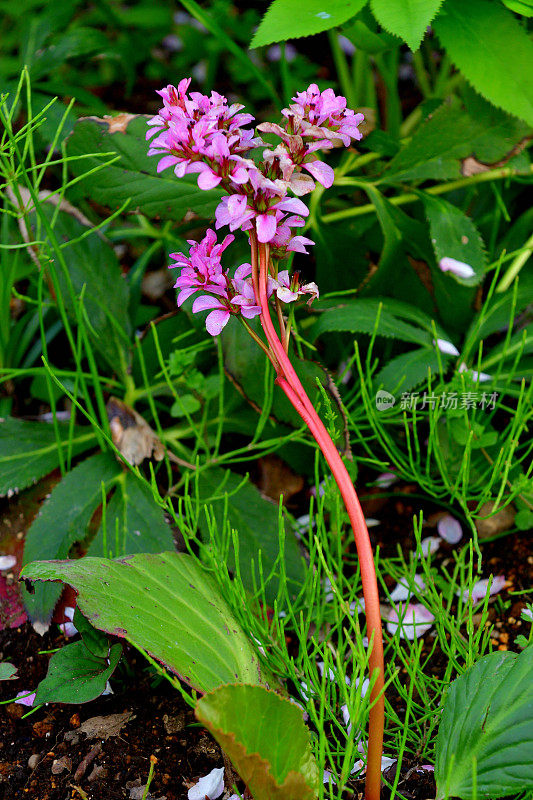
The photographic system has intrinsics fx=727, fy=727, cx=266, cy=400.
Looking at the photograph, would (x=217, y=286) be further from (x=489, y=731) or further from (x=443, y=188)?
(x=443, y=188)

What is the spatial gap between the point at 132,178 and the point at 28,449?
17.5 inches

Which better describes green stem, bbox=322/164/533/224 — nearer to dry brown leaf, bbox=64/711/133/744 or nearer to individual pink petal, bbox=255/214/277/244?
individual pink petal, bbox=255/214/277/244

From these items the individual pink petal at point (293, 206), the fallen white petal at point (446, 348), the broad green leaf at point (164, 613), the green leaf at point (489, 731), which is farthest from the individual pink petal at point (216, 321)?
the fallen white petal at point (446, 348)

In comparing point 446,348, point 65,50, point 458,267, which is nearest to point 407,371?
point 446,348

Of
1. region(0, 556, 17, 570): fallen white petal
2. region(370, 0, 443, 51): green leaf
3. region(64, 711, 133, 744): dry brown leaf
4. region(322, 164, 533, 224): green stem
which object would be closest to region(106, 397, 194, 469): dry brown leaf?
region(0, 556, 17, 570): fallen white petal

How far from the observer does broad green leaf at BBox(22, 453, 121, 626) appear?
3.14 feet

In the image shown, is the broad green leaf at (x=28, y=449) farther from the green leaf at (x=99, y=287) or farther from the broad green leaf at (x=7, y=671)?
the broad green leaf at (x=7, y=671)

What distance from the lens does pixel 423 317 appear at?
1.12 metres

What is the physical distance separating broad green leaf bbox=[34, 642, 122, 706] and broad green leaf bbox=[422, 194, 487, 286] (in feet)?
2.39

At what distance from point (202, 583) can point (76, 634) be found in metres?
0.27

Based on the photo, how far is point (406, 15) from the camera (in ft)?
2.98

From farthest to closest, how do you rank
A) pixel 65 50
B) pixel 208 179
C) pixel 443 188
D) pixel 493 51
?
pixel 65 50, pixel 443 188, pixel 493 51, pixel 208 179

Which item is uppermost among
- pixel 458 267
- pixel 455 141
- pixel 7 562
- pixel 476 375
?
pixel 455 141

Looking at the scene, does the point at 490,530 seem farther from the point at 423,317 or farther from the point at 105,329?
the point at 105,329
